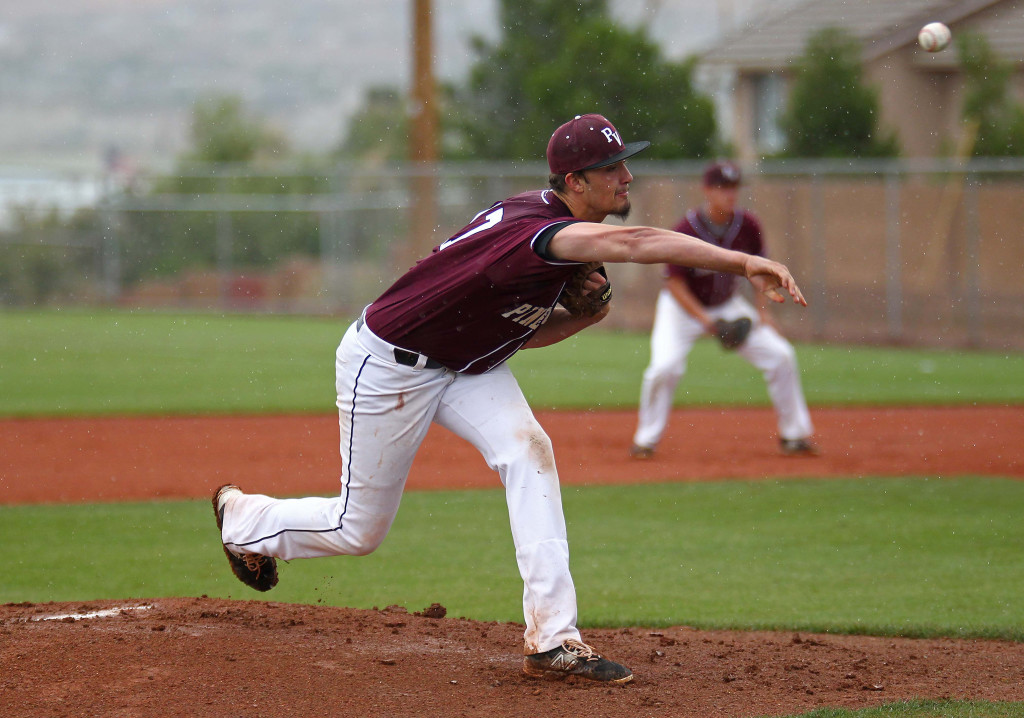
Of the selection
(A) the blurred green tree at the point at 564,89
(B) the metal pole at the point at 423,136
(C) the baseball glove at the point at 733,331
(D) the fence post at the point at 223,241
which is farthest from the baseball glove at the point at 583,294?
(D) the fence post at the point at 223,241

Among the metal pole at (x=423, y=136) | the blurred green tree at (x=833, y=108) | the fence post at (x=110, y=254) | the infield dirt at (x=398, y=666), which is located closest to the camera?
the infield dirt at (x=398, y=666)

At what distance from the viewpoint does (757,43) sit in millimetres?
31188

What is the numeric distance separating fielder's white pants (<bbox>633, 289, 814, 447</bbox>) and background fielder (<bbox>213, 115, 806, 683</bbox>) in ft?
15.0

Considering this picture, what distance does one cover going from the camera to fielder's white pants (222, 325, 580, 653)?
426cm

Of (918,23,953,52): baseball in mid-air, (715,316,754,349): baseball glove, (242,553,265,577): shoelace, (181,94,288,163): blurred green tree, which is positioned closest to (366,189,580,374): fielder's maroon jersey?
(242,553,265,577): shoelace

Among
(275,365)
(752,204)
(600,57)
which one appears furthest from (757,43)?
(275,365)

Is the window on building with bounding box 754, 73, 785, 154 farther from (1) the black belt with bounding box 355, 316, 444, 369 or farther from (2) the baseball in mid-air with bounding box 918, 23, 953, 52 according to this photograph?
(1) the black belt with bounding box 355, 316, 444, 369

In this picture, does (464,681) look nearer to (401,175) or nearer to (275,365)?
(275,365)

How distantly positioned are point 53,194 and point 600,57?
15900 mm

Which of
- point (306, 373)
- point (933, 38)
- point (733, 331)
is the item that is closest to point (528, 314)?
point (933, 38)

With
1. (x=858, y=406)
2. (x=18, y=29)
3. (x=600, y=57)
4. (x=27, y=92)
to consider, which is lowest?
(x=858, y=406)

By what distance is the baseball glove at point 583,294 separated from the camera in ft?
14.7

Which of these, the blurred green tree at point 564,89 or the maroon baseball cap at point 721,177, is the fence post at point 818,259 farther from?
the maroon baseball cap at point 721,177

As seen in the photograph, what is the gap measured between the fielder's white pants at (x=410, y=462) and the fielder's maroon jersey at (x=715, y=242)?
4.75 metres
